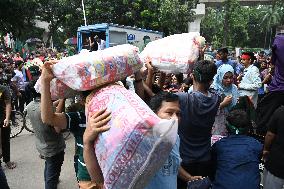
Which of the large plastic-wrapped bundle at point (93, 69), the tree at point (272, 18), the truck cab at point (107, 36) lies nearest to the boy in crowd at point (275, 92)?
the large plastic-wrapped bundle at point (93, 69)

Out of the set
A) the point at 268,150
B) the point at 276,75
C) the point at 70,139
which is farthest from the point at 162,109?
the point at 70,139

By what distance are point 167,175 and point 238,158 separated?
0.85 metres

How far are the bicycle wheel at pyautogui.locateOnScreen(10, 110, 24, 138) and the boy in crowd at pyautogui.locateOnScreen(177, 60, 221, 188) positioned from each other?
5.41 meters

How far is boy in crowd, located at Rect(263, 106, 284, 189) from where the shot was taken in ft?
9.48

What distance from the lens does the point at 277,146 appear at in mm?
2939

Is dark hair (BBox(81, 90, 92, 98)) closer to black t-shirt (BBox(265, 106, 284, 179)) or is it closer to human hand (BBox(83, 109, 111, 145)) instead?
human hand (BBox(83, 109, 111, 145))

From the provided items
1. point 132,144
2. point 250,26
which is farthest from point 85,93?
point 250,26

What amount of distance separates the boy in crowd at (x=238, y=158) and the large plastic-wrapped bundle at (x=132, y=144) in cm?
125

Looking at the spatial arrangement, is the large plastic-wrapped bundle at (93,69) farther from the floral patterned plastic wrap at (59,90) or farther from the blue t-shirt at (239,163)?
the blue t-shirt at (239,163)

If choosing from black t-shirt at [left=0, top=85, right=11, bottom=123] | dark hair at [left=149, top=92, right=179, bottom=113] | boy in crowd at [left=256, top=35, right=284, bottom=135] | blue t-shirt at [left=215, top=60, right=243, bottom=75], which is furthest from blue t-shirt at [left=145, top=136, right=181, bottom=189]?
blue t-shirt at [left=215, top=60, right=243, bottom=75]

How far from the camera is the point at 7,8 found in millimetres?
19203

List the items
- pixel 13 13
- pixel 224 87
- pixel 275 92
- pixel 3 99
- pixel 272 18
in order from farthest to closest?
pixel 272 18
pixel 13 13
pixel 3 99
pixel 224 87
pixel 275 92

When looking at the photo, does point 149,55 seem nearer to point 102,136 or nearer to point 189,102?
point 189,102

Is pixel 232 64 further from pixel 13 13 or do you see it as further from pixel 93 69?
pixel 13 13
